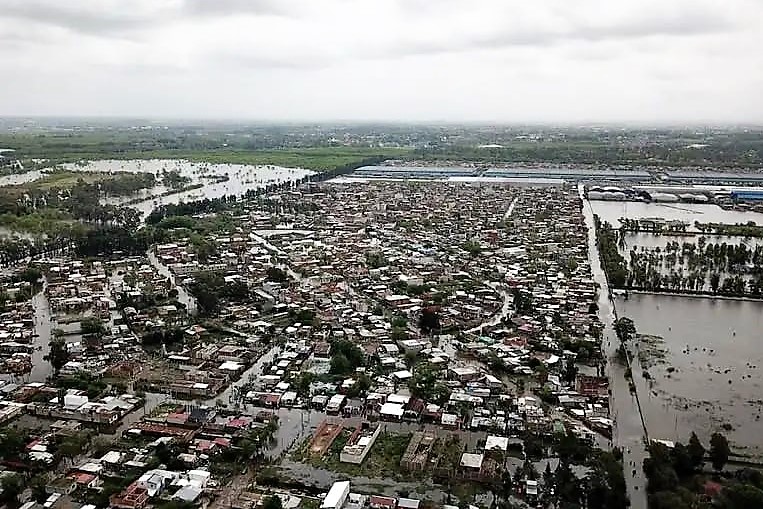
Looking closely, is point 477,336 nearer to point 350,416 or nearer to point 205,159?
point 350,416

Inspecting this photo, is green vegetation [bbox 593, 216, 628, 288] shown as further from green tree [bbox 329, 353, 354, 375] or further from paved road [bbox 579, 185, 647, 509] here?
green tree [bbox 329, 353, 354, 375]

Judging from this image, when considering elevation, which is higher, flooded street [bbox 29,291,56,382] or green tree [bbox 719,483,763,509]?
green tree [bbox 719,483,763,509]

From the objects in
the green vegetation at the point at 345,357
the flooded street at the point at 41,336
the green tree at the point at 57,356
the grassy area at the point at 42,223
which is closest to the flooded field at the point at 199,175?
the grassy area at the point at 42,223

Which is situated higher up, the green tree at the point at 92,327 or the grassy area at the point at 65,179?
the grassy area at the point at 65,179

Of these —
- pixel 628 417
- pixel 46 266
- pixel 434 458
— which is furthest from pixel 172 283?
pixel 628 417

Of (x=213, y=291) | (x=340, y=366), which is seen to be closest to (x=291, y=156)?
(x=213, y=291)

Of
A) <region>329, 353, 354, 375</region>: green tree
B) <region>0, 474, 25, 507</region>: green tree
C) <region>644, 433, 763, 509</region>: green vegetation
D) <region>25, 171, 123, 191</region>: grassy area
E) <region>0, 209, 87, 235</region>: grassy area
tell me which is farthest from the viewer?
<region>25, 171, 123, 191</region>: grassy area

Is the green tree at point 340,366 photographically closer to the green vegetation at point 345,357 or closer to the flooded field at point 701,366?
the green vegetation at point 345,357

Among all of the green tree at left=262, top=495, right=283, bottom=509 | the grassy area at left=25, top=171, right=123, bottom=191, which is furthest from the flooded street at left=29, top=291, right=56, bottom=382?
the grassy area at left=25, top=171, right=123, bottom=191

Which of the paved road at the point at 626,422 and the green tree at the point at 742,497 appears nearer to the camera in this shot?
the green tree at the point at 742,497
